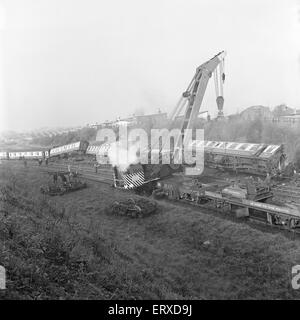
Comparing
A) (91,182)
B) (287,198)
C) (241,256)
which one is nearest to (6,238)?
(241,256)

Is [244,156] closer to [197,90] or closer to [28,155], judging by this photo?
[197,90]

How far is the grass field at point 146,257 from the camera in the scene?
6.73 m

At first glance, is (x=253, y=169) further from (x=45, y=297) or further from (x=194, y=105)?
(x=45, y=297)

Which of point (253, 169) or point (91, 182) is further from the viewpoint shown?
point (91, 182)

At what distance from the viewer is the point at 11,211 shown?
10273 mm

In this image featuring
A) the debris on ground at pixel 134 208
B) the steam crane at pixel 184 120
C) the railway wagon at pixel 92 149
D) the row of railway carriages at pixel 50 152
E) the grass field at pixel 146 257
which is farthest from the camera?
the row of railway carriages at pixel 50 152

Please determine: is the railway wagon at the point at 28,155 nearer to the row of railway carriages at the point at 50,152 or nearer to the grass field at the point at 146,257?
the row of railway carriages at the point at 50,152

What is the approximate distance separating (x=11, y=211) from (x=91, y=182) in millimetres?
14258

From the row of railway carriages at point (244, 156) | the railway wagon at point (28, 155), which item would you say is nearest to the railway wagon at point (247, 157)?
the row of railway carriages at point (244, 156)

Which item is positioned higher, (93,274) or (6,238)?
(6,238)

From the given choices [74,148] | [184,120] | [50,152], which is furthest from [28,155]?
[184,120]

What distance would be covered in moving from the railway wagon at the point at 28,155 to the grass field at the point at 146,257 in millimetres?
Result: 25379

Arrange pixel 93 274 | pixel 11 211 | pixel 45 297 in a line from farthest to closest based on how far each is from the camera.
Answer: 1. pixel 11 211
2. pixel 93 274
3. pixel 45 297
